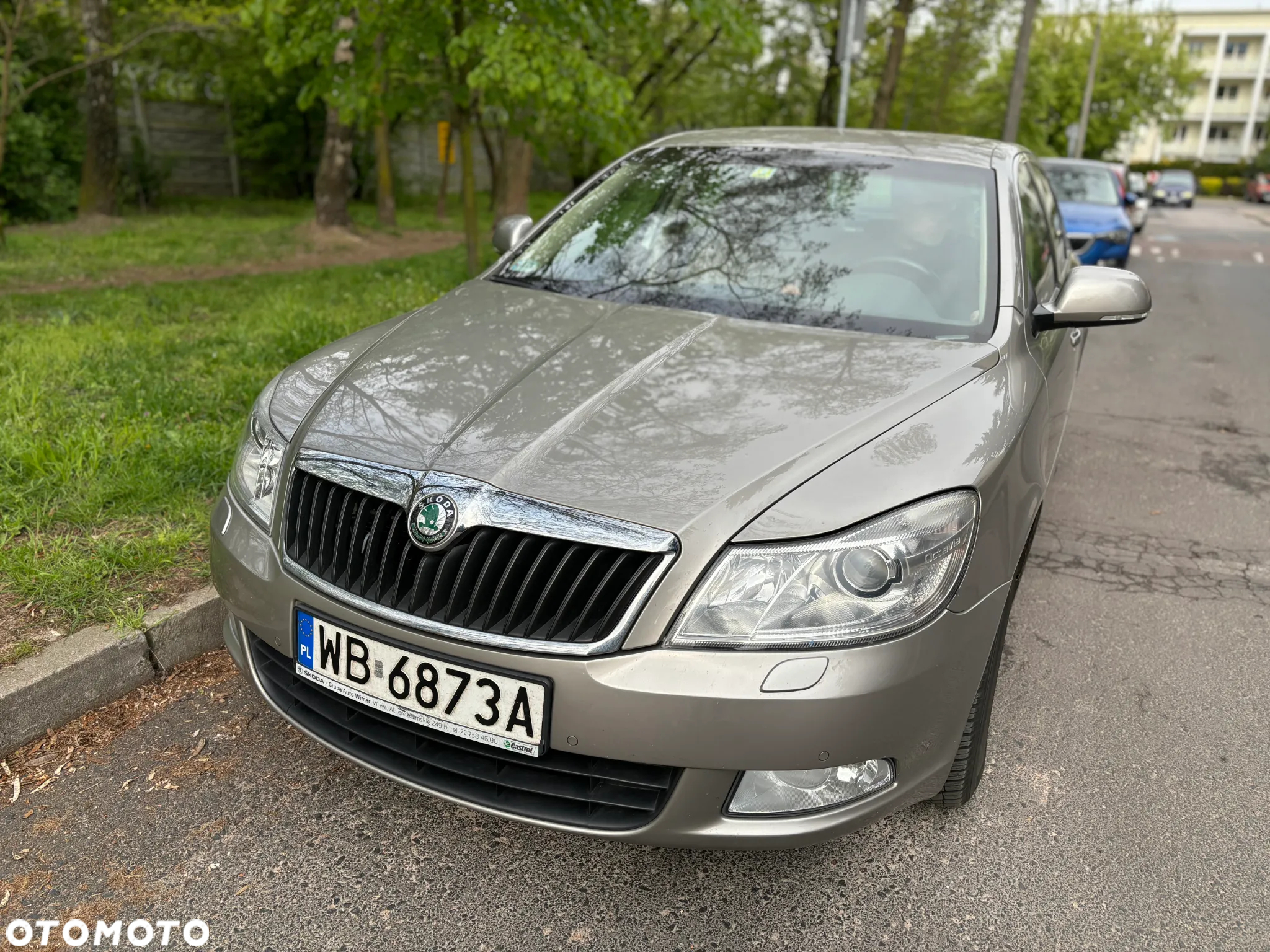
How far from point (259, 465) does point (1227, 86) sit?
96046mm

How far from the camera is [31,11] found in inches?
439

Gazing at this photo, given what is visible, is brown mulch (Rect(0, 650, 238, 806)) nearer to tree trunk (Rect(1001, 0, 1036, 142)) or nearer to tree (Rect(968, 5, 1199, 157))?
tree trunk (Rect(1001, 0, 1036, 142))

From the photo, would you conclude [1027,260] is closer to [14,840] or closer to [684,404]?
[684,404]

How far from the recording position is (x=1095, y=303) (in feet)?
9.30

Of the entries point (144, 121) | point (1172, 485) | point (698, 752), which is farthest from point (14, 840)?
point (144, 121)

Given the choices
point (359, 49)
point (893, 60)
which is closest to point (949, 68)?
point (893, 60)

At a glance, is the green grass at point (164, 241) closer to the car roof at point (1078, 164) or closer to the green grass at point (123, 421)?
the green grass at point (123, 421)

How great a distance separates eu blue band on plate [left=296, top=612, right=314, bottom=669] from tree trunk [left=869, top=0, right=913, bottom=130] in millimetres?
17164

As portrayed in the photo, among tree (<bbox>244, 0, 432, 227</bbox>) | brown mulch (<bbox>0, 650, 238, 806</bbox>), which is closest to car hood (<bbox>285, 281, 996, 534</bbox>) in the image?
brown mulch (<bbox>0, 650, 238, 806</bbox>)

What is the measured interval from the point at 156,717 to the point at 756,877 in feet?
5.52

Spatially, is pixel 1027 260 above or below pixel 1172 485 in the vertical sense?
above

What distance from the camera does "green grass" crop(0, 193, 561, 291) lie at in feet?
30.3

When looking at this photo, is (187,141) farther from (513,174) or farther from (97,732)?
(97,732)

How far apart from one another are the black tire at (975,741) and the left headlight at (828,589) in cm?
37
